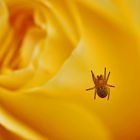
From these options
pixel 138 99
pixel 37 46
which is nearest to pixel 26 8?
pixel 37 46

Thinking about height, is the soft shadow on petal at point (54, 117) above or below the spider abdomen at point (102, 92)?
below

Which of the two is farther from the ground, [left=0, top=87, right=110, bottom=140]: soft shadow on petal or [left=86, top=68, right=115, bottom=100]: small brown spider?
[left=86, top=68, right=115, bottom=100]: small brown spider

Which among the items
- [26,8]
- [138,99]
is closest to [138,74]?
[138,99]

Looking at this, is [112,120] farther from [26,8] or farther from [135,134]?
[26,8]

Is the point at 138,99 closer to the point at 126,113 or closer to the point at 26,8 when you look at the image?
the point at 126,113

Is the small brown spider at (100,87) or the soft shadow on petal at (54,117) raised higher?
the small brown spider at (100,87)

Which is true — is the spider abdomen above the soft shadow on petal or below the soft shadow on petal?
above
